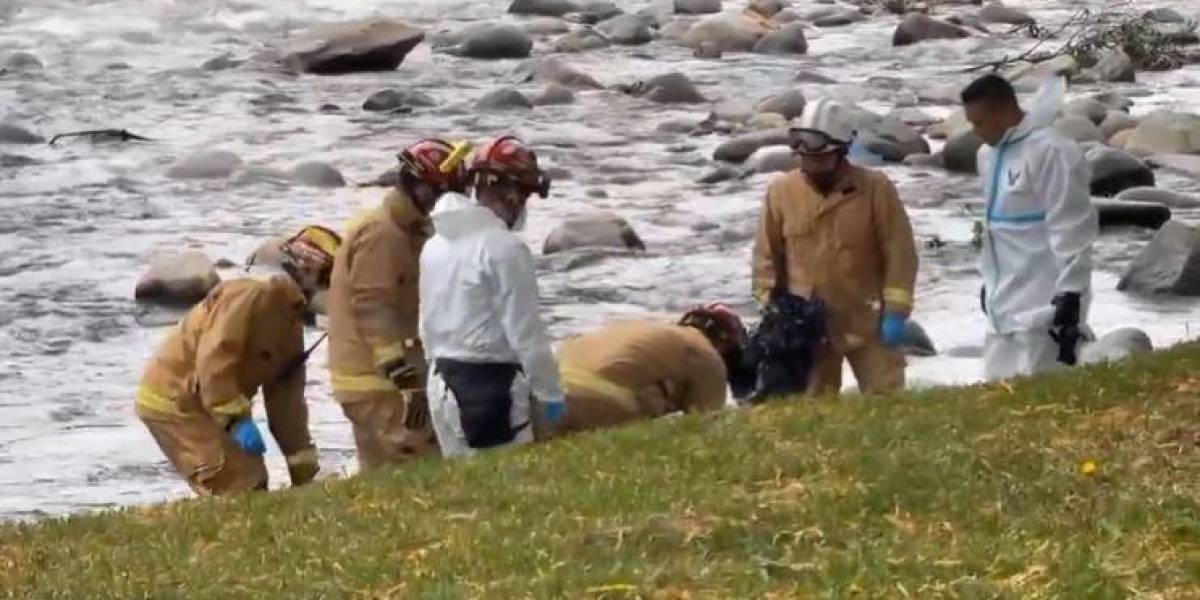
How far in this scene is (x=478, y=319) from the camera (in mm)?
9234

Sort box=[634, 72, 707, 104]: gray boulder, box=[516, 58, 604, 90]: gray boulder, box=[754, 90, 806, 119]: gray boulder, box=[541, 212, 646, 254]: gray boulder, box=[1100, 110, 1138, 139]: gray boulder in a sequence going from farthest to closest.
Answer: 1. box=[516, 58, 604, 90]: gray boulder
2. box=[634, 72, 707, 104]: gray boulder
3. box=[754, 90, 806, 119]: gray boulder
4. box=[1100, 110, 1138, 139]: gray boulder
5. box=[541, 212, 646, 254]: gray boulder

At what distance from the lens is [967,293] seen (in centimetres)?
1800

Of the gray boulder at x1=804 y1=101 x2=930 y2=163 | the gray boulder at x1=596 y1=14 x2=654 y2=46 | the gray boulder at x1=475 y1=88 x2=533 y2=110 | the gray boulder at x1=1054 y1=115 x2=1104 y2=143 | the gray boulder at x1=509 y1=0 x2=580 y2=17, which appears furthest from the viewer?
the gray boulder at x1=509 y1=0 x2=580 y2=17

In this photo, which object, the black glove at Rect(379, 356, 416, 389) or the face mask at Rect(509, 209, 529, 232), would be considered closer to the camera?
the face mask at Rect(509, 209, 529, 232)

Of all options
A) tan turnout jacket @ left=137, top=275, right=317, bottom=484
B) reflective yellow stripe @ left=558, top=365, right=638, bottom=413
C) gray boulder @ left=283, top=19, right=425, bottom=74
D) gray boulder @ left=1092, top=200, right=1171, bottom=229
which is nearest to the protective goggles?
reflective yellow stripe @ left=558, top=365, right=638, bottom=413

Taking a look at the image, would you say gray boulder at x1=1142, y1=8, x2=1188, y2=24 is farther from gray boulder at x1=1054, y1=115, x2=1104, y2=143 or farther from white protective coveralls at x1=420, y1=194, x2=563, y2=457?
white protective coveralls at x1=420, y1=194, x2=563, y2=457

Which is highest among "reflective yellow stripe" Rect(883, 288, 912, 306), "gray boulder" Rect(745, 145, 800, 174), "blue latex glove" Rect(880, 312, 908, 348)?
"reflective yellow stripe" Rect(883, 288, 912, 306)

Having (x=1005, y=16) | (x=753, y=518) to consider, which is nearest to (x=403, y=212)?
(x=753, y=518)

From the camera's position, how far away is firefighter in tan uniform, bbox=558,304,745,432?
10195 millimetres

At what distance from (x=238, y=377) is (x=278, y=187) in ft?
43.5

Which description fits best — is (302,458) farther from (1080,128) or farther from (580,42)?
(580,42)

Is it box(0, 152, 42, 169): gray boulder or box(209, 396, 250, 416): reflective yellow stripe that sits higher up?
box(209, 396, 250, 416): reflective yellow stripe

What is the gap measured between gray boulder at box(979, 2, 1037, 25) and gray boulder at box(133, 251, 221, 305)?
17041mm

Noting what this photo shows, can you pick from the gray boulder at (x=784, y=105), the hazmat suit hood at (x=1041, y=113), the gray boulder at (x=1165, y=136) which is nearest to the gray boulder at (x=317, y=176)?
the gray boulder at (x=784, y=105)
